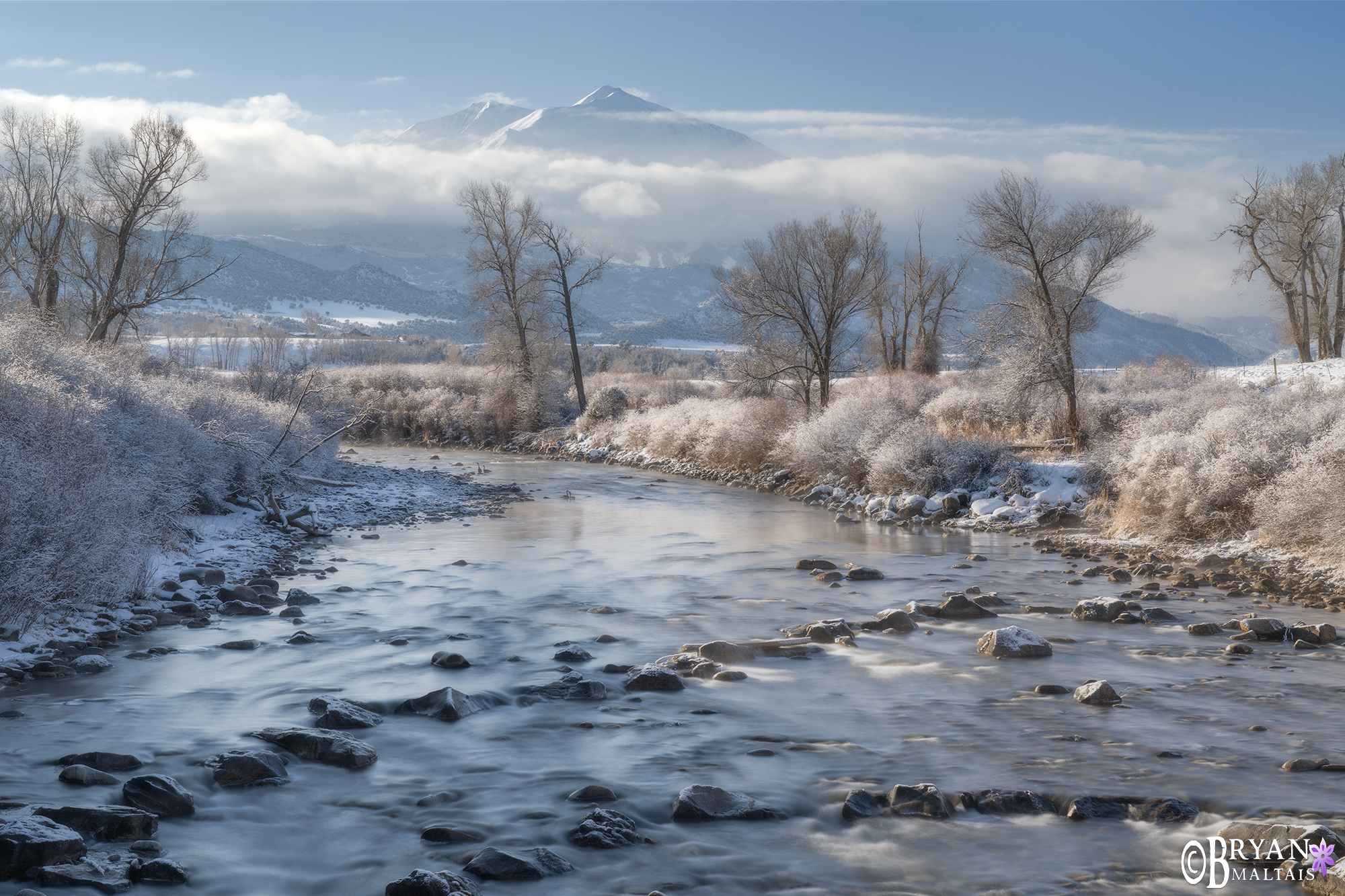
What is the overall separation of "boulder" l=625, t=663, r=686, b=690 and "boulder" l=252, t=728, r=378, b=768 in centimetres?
266

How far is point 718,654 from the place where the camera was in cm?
988

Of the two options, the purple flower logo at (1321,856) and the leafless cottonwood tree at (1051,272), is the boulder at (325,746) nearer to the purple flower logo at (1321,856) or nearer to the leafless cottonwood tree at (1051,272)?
the purple flower logo at (1321,856)

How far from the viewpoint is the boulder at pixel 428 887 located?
189 inches

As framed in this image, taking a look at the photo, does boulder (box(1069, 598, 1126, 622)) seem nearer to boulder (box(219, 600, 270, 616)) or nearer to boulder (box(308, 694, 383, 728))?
boulder (box(308, 694, 383, 728))

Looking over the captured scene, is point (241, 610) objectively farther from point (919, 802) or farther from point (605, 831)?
point (919, 802)

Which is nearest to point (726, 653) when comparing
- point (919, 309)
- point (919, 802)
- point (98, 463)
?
point (919, 802)

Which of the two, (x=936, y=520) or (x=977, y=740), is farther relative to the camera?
(x=936, y=520)

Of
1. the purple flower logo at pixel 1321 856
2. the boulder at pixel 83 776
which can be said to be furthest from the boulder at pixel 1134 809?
the boulder at pixel 83 776

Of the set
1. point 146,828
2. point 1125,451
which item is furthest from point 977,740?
point 1125,451

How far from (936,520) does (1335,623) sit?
10.2 m

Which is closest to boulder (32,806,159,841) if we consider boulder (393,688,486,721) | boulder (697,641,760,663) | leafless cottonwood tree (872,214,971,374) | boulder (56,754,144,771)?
boulder (56,754,144,771)

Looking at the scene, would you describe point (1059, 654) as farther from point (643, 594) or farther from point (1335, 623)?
point (643, 594)

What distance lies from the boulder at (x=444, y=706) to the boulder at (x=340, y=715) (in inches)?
13.8

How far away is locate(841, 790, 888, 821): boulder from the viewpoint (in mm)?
5988
